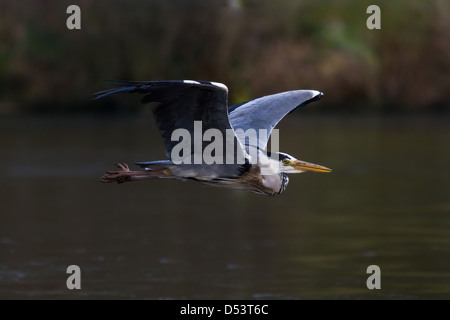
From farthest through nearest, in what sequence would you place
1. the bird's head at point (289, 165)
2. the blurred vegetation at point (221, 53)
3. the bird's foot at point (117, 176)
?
the blurred vegetation at point (221, 53) → the bird's head at point (289, 165) → the bird's foot at point (117, 176)

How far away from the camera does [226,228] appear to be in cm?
1515

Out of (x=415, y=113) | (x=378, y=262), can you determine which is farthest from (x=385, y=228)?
(x=415, y=113)

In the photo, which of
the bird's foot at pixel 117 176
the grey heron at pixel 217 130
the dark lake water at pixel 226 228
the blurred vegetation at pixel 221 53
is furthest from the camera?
the blurred vegetation at pixel 221 53

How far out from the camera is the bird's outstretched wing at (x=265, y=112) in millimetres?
9891

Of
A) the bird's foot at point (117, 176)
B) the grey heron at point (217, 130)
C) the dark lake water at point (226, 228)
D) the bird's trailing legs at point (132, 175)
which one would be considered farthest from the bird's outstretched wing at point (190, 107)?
the dark lake water at point (226, 228)

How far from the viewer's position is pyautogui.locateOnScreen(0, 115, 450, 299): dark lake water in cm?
1130

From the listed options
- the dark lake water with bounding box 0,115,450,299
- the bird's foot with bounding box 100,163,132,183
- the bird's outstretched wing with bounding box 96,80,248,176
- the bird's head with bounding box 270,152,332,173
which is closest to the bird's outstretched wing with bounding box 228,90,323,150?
the bird's head with bounding box 270,152,332,173

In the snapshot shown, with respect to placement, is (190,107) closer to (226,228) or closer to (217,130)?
(217,130)

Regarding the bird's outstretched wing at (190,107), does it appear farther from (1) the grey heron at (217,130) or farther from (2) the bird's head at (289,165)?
(2) the bird's head at (289,165)

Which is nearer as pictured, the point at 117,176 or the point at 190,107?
the point at 190,107

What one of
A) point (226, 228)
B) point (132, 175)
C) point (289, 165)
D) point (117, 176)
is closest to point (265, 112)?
point (289, 165)

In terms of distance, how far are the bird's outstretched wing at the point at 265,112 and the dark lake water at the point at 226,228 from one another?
1.90m

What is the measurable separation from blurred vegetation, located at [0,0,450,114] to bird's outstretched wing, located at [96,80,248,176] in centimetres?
2453

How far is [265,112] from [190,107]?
1.69m
